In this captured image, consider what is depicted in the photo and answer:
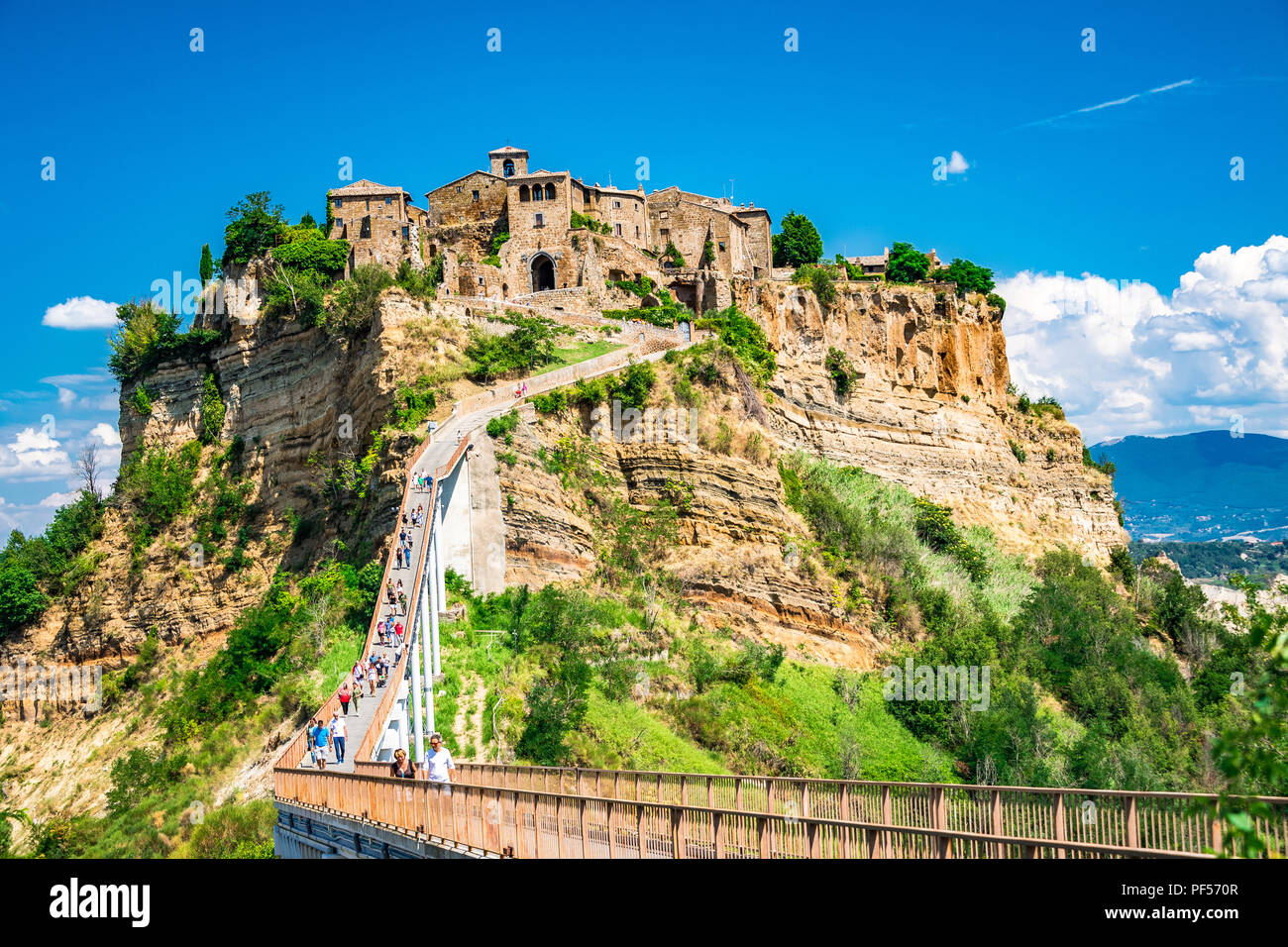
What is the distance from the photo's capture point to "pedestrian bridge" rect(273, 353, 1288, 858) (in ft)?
43.2

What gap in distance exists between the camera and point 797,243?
80.0 metres

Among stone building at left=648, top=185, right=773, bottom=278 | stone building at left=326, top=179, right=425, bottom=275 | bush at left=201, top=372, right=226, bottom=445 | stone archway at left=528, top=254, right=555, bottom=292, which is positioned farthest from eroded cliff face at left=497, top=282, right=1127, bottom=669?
bush at left=201, top=372, right=226, bottom=445

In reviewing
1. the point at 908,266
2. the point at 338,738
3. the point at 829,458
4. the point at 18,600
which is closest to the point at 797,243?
the point at 908,266

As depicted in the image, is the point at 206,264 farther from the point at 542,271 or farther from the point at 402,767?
the point at 402,767

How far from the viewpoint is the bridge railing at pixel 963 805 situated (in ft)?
43.0

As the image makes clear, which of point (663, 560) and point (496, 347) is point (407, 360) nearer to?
point (496, 347)

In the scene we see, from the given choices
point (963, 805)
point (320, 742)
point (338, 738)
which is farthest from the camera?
point (338, 738)

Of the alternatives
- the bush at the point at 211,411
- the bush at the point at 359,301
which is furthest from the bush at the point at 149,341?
the bush at the point at 359,301

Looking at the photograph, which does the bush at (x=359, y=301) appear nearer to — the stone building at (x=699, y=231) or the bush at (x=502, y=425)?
the bush at (x=502, y=425)

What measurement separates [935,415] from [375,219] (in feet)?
116

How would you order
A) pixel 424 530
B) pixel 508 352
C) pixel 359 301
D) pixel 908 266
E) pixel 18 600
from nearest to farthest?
1. pixel 424 530
2. pixel 508 352
3. pixel 359 301
4. pixel 18 600
5. pixel 908 266
